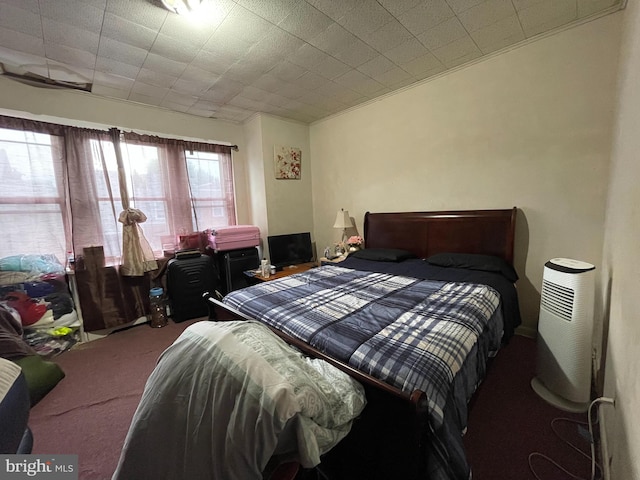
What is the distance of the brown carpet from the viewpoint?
133 centimetres

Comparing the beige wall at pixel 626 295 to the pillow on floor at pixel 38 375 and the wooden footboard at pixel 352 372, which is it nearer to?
the wooden footboard at pixel 352 372

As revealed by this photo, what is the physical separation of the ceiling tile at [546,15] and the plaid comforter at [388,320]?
2.00m

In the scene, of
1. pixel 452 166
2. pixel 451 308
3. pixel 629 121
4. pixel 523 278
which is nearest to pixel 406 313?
pixel 451 308

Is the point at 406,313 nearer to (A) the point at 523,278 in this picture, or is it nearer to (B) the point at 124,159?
(A) the point at 523,278

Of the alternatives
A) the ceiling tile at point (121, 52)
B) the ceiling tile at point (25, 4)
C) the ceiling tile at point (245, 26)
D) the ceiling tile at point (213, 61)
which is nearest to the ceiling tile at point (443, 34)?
the ceiling tile at point (245, 26)

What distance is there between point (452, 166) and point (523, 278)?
1280 mm

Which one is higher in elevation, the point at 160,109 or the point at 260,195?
the point at 160,109

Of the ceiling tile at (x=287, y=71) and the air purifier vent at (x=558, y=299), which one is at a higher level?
the ceiling tile at (x=287, y=71)

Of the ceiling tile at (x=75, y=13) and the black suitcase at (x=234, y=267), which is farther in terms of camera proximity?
the black suitcase at (x=234, y=267)

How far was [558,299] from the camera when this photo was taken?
1601 millimetres

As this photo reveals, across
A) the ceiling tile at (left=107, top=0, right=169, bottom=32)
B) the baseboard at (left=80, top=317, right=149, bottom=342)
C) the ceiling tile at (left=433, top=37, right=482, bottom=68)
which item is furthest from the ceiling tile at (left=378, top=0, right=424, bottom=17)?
the baseboard at (left=80, top=317, right=149, bottom=342)

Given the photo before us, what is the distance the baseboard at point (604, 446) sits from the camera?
1.14m

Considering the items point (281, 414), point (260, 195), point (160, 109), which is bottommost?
point (281, 414)

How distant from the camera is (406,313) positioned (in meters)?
1.54
